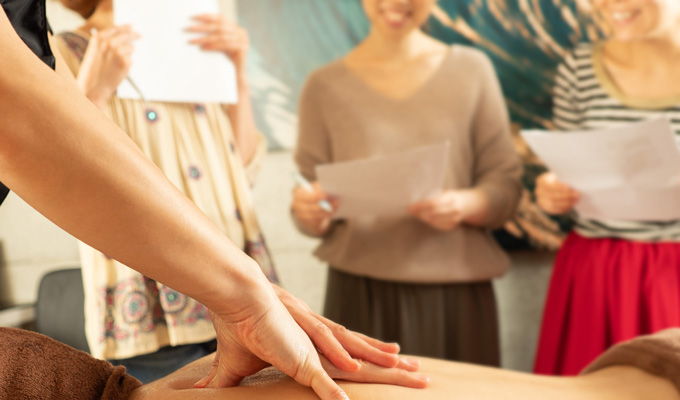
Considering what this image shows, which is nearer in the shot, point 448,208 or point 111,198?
point 111,198

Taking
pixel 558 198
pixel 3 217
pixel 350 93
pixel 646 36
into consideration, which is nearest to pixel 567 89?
pixel 646 36

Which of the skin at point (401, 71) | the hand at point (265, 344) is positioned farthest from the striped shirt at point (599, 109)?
the hand at point (265, 344)

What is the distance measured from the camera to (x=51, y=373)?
23.3 inches

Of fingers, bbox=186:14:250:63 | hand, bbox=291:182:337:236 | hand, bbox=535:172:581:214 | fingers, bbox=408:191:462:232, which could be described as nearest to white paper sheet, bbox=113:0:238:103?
fingers, bbox=186:14:250:63

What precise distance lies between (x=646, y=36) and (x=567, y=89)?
0.20 meters

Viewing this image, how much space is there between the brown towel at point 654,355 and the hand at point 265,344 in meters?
0.42

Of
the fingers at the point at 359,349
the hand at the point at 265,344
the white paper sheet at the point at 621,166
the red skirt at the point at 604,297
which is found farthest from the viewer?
the red skirt at the point at 604,297

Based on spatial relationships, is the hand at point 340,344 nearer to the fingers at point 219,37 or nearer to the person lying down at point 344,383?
the person lying down at point 344,383

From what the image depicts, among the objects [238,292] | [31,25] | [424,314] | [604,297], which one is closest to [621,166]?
[604,297]

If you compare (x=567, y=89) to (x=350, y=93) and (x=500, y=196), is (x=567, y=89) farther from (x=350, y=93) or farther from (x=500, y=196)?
(x=350, y=93)

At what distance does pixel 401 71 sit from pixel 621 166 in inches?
20.4

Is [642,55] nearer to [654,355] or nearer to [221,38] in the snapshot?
[654,355]

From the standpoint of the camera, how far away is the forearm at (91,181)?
1.41 feet

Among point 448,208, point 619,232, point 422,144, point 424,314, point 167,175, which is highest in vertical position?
point 167,175
